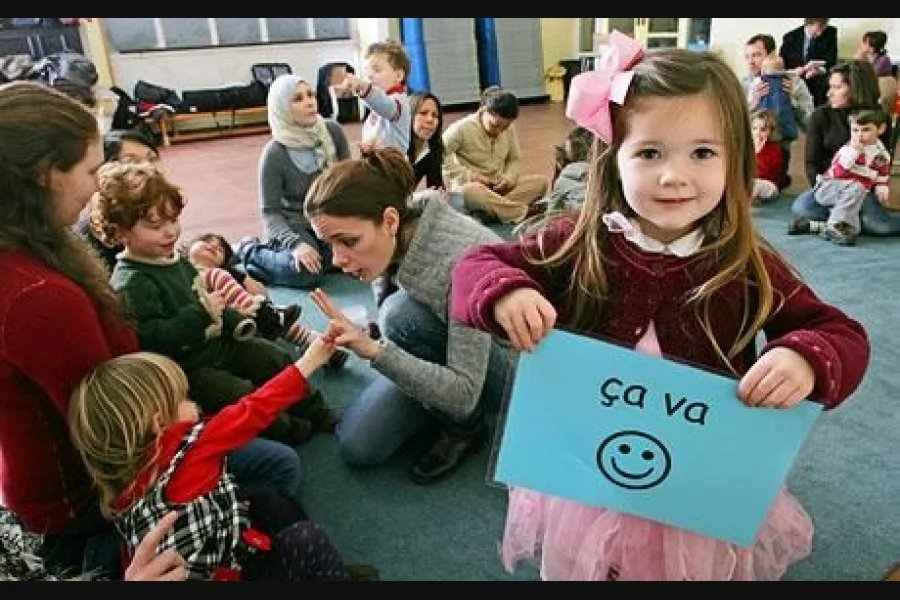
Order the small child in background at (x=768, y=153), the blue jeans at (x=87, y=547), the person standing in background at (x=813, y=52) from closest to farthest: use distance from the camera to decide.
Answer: the blue jeans at (x=87, y=547), the small child in background at (x=768, y=153), the person standing in background at (x=813, y=52)

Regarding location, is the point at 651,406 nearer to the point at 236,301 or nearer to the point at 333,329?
the point at 333,329

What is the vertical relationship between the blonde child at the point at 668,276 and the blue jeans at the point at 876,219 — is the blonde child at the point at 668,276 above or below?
above

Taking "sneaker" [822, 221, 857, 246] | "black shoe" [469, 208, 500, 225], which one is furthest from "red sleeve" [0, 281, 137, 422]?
"sneaker" [822, 221, 857, 246]

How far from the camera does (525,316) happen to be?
844 millimetres

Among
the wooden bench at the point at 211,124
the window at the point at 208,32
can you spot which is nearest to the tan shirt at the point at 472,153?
the window at the point at 208,32

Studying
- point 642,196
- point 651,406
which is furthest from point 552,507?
point 642,196

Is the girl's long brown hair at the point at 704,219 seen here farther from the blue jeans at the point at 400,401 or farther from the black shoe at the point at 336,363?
the black shoe at the point at 336,363

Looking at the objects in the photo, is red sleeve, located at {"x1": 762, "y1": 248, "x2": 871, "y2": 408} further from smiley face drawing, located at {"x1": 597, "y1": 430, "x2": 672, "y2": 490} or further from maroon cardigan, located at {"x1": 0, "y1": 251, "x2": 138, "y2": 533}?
maroon cardigan, located at {"x1": 0, "y1": 251, "x2": 138, "y2": 533}

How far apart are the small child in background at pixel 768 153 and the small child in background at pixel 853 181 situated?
0.46 meters

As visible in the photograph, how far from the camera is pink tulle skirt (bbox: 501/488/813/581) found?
3.33 feet

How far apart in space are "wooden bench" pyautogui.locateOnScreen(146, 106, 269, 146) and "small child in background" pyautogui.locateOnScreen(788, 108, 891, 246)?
17.4 ft

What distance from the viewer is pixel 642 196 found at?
85cm

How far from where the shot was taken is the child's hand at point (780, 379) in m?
0.78

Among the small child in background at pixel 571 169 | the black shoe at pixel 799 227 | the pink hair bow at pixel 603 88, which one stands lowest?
the black shoe at pixel 799 227
